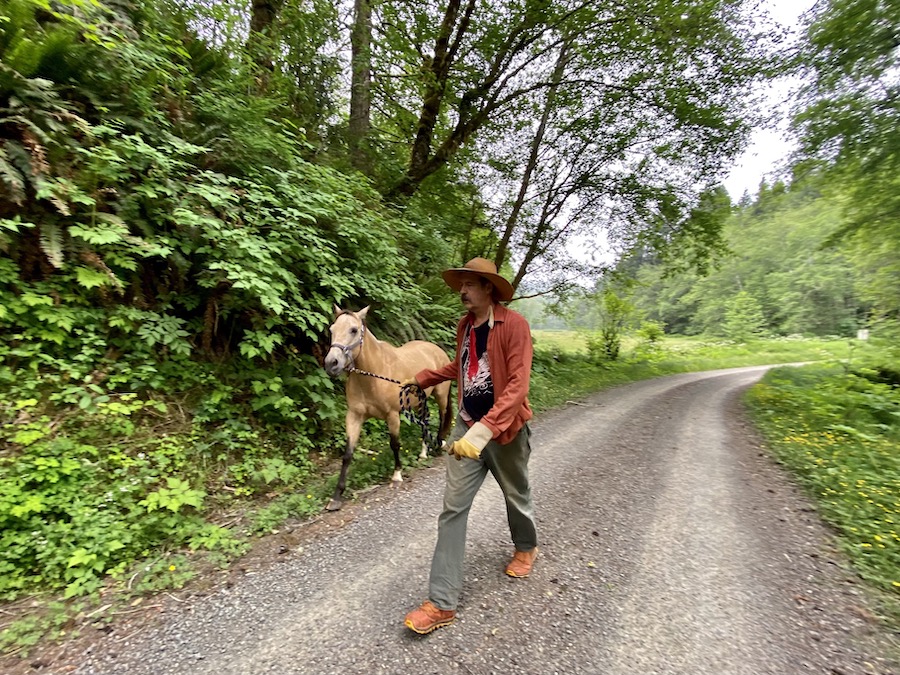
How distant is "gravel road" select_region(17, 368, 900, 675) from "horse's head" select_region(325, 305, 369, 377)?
4.85 feet

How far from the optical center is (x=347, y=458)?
4.03 m

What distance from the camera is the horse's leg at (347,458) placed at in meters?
3.84

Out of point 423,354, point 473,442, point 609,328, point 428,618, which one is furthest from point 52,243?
point 609,328

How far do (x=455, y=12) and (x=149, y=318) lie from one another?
30.5 feet

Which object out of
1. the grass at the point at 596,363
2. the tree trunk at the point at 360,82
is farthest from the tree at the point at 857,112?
the tree trunk at the point at 360,82

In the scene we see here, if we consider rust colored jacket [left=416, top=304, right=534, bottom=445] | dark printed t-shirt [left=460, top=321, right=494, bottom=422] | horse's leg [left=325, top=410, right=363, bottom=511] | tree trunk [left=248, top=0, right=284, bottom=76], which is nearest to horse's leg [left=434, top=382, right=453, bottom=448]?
horse's leg [left=325, top=410, right=363, bottom=511]

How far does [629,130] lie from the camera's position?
11.7 m

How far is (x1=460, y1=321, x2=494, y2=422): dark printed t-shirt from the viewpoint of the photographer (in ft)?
8.84

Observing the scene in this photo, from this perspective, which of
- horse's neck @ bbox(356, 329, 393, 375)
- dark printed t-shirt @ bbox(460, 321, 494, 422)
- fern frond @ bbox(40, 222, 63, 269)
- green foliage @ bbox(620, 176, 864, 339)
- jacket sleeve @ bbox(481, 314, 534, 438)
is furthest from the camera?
green foliage @ bbox(620, 176, 864, 339)

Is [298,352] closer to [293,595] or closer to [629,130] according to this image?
[293,595]

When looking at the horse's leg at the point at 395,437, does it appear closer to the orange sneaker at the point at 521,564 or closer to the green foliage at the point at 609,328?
the orange sneaker at the point at 521,564

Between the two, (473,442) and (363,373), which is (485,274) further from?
(363,373)

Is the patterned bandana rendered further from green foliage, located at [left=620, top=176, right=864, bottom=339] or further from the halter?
green foliage, located at [left=620, top=176, right=864, bottom=339]

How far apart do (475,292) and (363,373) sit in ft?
6.80
